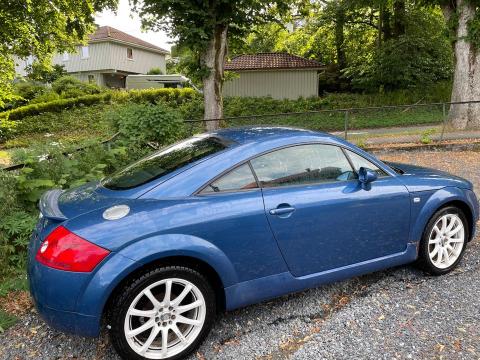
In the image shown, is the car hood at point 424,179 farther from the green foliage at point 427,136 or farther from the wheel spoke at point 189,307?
the green foliage at point 427,136

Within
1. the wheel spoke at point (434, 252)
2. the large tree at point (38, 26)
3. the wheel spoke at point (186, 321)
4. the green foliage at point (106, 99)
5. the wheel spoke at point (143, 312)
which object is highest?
the large tree at point (38, 26)

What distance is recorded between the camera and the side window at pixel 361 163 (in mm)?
3535

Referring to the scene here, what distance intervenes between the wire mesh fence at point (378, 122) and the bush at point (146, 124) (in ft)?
11.5

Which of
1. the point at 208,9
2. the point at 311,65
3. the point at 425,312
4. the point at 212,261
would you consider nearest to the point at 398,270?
the point at 425,312

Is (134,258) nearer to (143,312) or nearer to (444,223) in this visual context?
(143,312)

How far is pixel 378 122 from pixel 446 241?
8.57 m

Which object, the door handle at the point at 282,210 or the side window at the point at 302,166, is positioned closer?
the door handle at the point at 282,210

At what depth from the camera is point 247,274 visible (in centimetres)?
296

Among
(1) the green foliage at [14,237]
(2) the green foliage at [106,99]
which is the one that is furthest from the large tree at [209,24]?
(2) the green foliage at [106,99]

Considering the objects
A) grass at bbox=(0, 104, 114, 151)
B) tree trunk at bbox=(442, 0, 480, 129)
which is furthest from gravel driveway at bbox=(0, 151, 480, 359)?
grass at bbox=(0, 104, 114, 151)

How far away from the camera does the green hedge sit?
23.3m

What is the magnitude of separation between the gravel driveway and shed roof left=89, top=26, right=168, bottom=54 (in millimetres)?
40842

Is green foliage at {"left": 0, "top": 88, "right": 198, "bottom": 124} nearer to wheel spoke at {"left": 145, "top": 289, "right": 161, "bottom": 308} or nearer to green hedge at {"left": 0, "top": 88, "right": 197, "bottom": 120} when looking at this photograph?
green hedge at {"left": 0, "top": 88, "right": 197, "bottom": 120}

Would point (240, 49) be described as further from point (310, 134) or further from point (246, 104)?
point (310, 134)
